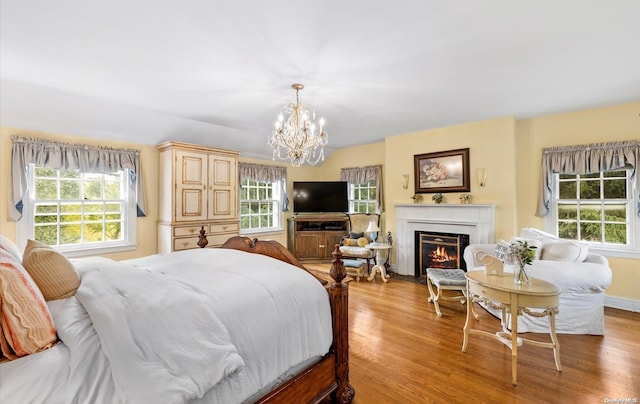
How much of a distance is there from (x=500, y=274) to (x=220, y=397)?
234 cm

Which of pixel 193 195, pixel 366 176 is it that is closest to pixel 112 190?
pixel 193 195

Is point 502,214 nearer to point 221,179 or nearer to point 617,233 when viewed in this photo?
point 617,233

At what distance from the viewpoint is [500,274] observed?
96.0 inches

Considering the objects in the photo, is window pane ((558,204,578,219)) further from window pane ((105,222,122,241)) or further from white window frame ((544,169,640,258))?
window pane ((105,222,122,241))

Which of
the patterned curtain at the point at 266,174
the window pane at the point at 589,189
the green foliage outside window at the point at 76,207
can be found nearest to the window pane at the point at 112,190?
the green foliage outside window at the point at 76,207

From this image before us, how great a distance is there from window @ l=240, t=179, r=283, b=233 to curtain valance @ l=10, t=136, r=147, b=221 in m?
1.83

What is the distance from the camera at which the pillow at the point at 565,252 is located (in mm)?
2930

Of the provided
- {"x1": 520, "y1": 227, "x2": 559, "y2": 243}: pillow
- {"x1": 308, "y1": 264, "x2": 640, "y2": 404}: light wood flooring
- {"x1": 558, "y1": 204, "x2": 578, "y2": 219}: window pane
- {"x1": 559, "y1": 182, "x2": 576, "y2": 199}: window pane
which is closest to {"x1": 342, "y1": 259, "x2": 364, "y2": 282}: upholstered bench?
{"x1": 308, "y1": 264, "x2": 640, "y2": 404}: light wood flooring

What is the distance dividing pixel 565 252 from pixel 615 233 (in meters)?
1.35

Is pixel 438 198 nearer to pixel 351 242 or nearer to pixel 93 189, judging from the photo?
pixel 351 242

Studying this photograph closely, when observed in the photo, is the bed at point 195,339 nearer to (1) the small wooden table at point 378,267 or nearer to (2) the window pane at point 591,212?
(1) the small wooden table at point 378,267

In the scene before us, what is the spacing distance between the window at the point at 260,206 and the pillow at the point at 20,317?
4461 millimetres

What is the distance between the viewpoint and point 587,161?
3.58 metres

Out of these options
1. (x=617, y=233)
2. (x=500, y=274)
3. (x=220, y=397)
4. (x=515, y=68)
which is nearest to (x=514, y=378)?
(x=500, y=274)
